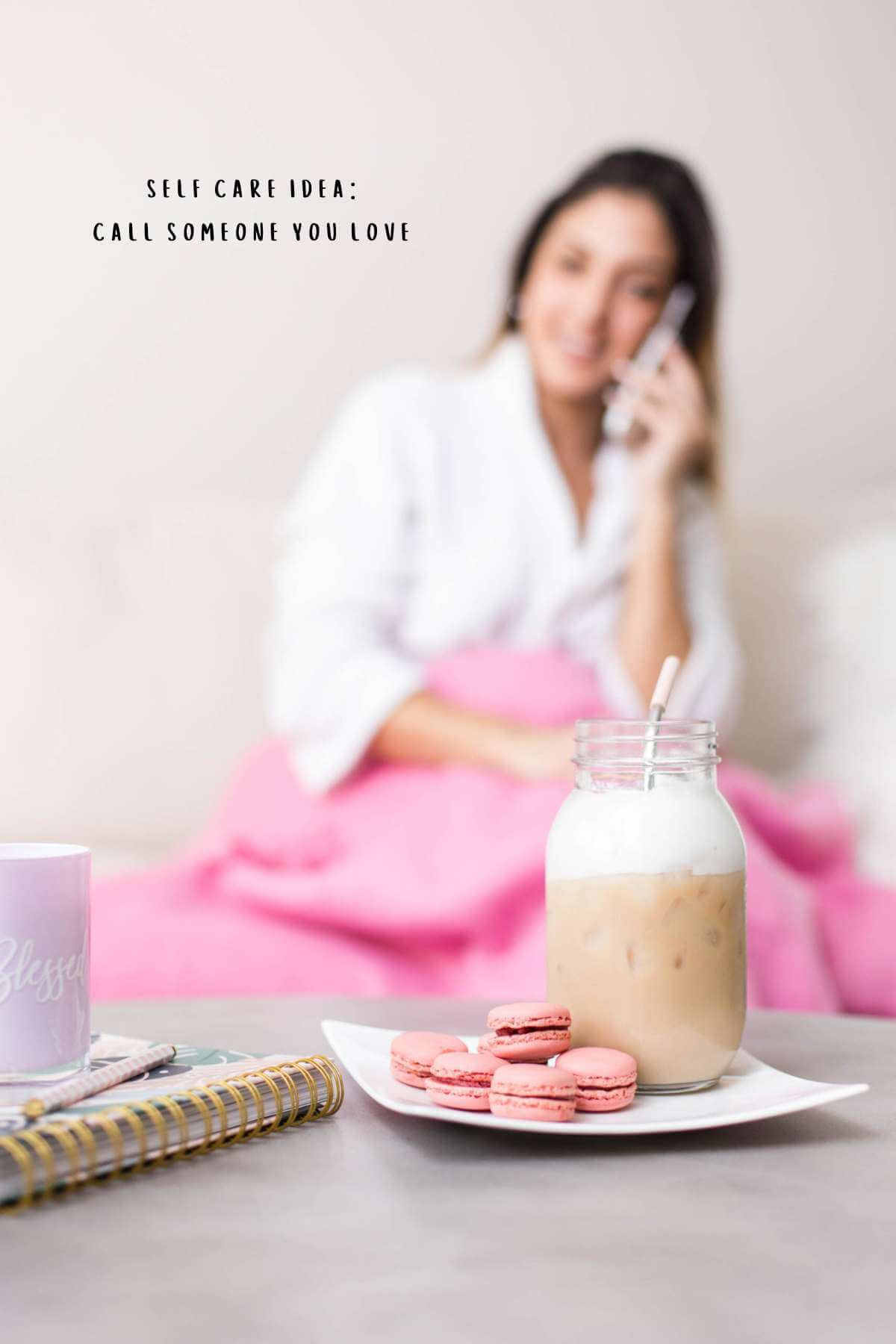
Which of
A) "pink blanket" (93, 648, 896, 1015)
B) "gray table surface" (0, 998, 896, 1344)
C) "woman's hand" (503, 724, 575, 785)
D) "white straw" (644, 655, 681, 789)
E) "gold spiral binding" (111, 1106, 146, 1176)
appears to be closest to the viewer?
"gray table surface" (0, 998, 896, 1344)

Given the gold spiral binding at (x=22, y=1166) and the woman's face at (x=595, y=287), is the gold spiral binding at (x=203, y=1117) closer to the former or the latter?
the gold spiral binding at (x=22, y=1166)

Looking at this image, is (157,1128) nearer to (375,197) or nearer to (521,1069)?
(521,1069)

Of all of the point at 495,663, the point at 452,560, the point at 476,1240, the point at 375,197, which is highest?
the point at 375,197

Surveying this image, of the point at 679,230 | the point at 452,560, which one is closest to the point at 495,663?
the point at 452,560

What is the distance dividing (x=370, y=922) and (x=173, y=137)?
133 cm

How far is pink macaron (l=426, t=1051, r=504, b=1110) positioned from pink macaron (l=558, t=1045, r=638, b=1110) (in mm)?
30

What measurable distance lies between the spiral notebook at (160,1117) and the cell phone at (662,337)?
131 centimetres

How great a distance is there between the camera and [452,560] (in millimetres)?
→ 1601

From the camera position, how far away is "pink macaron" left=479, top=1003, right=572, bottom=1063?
0.54 m

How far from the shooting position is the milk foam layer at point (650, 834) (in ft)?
1.84

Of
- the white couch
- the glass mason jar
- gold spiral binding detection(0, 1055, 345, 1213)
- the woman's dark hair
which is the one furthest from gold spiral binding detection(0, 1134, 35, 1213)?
the woman's dark hair

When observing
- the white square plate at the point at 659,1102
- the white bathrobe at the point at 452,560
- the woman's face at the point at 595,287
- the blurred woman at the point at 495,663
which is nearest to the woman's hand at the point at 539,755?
the blurred woman at the point at 495,663

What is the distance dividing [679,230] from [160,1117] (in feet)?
4.89

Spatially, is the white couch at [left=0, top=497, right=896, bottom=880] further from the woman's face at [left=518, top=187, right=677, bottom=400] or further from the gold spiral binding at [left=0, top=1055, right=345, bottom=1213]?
the gold spiral binding at [left=0, top=1055, right=345, bottom=1213]
